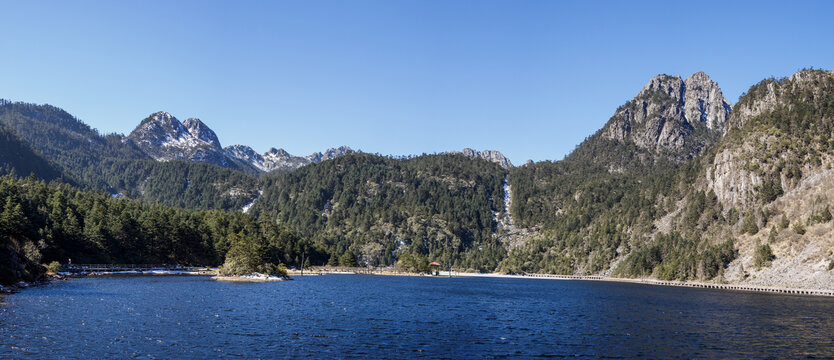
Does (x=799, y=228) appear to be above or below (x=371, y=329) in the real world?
above

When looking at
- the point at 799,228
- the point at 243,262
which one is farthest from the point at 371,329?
the point at 799,228

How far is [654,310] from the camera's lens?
349 ft

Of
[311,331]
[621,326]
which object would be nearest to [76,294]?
[311,331]

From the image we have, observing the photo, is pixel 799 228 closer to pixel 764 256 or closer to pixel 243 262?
pixel 764 256

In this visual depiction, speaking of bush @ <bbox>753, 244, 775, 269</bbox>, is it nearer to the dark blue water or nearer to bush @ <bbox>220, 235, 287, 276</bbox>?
the dark blue water

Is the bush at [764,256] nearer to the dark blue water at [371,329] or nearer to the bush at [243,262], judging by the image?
the dark blue water at [371,329]

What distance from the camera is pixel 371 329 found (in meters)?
70.8

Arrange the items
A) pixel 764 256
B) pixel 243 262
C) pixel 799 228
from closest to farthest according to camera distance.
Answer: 1. pixel 243 262
2. pixel 799 228
3. pixel 764 256

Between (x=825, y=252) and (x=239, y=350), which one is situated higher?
(x=825, y=252)

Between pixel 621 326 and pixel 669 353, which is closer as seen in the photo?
pixel 669 353

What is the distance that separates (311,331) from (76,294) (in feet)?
186

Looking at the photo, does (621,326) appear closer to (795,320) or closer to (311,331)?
(795,320)

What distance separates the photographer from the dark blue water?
54438 millimetres

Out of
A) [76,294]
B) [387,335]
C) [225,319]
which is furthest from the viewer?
[76,294]
